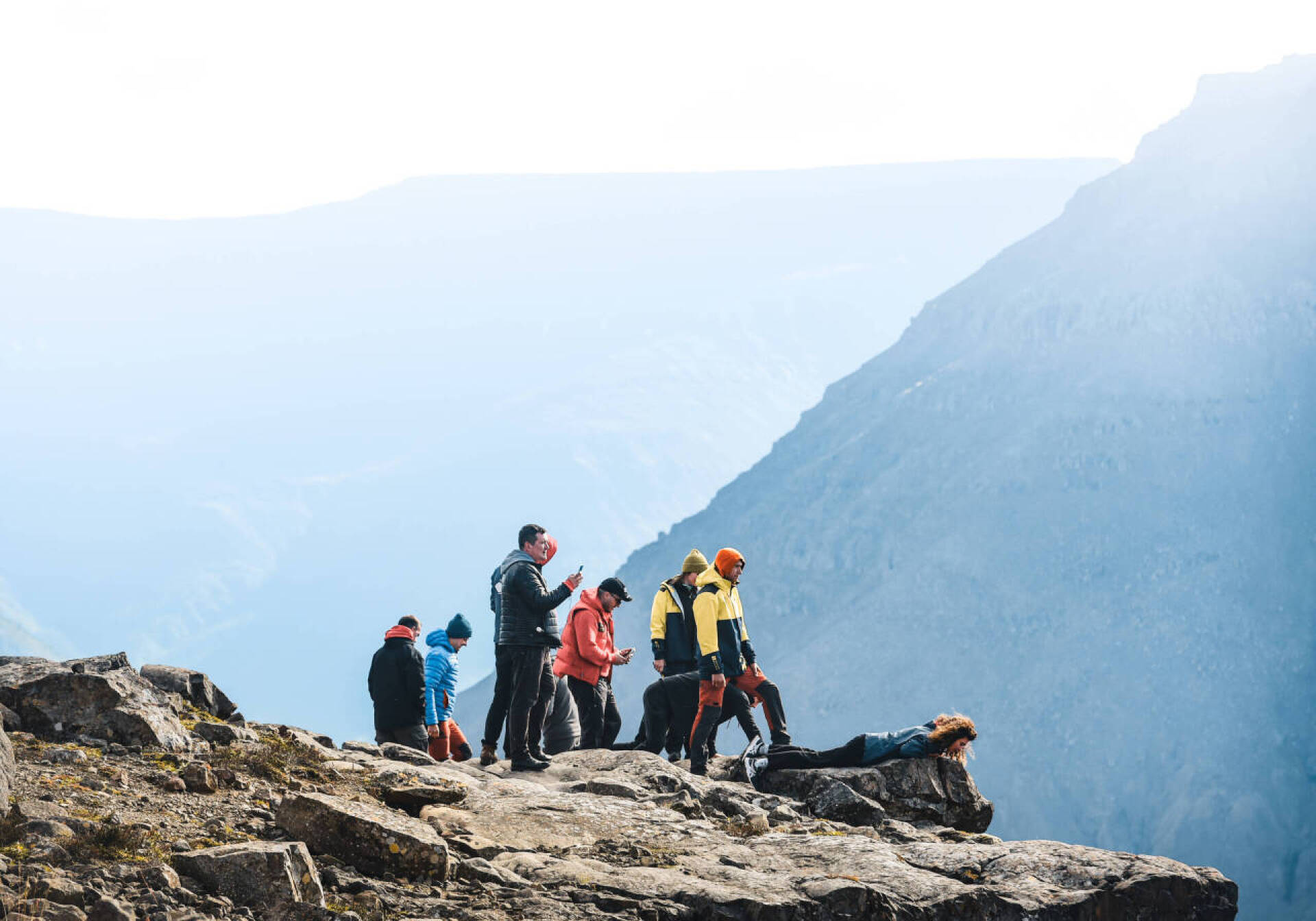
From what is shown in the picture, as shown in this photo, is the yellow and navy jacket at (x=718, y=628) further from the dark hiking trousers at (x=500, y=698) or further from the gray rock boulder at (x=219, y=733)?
the gray rock boulder at (x=219, y=733)

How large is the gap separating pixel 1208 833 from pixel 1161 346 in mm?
33320

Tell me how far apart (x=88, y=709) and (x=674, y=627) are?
624 centimetres

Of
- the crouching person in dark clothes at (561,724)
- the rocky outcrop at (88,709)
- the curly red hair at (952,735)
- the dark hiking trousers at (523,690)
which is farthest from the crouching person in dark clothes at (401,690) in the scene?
the curly red hair at (952,735)

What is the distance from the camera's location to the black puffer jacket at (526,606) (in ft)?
34.3

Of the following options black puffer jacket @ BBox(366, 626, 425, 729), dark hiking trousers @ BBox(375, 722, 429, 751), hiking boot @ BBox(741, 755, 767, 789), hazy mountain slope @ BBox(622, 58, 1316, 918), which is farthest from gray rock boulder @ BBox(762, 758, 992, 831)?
hazy mountain slope @ BBox(622, 58, 1316, 918)

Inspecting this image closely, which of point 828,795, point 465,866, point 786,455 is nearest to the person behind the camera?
point 465,866

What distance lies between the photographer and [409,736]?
1188cm

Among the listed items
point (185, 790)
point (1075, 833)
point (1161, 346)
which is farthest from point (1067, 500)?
point (185, 790)

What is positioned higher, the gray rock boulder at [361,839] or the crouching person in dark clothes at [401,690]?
the crouching person in dark clothes at [401,690]

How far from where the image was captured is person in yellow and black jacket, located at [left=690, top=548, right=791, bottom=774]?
11.6 meters

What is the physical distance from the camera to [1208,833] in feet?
194

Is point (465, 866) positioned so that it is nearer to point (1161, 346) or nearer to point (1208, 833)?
point (1208, 833)

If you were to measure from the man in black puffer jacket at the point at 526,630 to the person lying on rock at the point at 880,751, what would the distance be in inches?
81.9

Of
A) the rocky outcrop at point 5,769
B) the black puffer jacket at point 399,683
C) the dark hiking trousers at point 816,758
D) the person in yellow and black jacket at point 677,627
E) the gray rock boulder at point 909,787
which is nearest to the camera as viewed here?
the rocky outcrop at point 5,769
